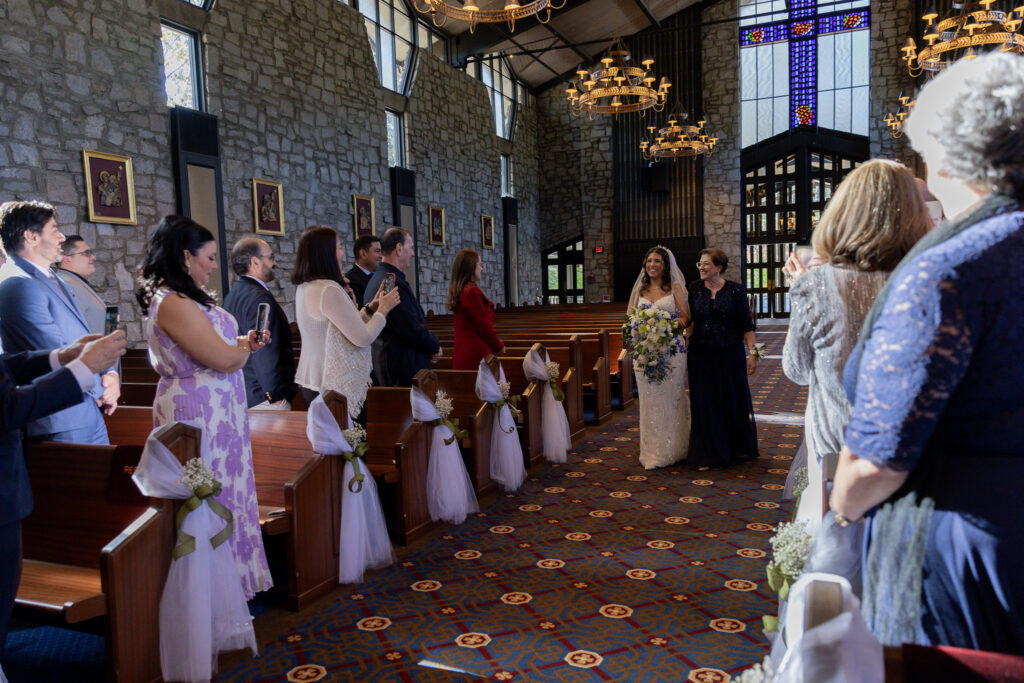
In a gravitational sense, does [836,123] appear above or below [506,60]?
below

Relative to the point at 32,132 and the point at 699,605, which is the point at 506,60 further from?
the point at 699,605

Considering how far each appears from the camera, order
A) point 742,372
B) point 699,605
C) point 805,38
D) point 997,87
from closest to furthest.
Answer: point 997,87 < point 699,605 < point 742,372 < point 805,38

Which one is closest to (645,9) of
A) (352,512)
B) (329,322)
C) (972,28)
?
(972,28)

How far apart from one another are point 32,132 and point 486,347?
4660mm

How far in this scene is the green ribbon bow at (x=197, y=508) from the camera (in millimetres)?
2215

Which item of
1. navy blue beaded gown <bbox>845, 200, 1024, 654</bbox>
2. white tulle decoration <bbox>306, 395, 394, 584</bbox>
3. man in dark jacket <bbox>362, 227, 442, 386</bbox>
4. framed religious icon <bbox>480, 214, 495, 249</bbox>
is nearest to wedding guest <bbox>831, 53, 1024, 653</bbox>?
navy blue beaded gown <bbox>845, 200, 1024, 654</bbox>

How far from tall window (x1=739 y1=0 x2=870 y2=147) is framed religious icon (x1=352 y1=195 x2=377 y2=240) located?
33.0ft

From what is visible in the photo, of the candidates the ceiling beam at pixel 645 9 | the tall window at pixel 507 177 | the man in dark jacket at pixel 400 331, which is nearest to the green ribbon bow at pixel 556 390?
the man in dark jacket at pixel 400 331

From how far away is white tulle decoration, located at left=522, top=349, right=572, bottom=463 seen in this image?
482 centimetres

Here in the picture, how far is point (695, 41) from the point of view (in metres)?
17.0

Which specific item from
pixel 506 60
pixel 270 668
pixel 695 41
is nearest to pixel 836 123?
pixel 695 41

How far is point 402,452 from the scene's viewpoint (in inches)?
134

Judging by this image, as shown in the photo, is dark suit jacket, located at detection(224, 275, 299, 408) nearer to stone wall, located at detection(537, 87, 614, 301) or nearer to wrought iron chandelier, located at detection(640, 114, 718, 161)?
wrought iron chandelier, located at detection(640, 114, 718, 161)

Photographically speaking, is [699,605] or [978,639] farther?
[699,605]
